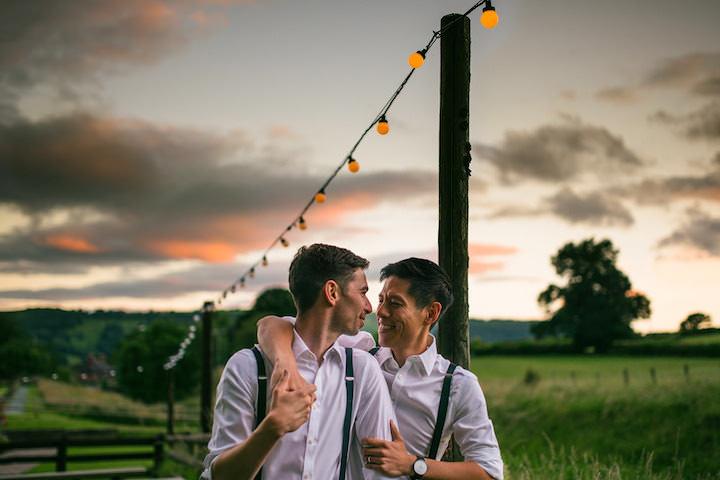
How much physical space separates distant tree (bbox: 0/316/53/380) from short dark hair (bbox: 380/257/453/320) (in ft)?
259

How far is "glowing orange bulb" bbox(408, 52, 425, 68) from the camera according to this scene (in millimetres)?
4293

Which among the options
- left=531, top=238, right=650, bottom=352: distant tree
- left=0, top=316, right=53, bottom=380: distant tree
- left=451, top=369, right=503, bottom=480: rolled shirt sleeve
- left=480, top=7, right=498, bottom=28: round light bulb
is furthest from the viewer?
left=0, top=316, right=53, bottom=380: distant tree

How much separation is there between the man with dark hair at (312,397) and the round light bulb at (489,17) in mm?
2121

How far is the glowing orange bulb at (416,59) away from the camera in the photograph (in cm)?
→ 429

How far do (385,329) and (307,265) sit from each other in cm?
50

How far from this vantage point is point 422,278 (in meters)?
2.75

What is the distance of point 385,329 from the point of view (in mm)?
2688

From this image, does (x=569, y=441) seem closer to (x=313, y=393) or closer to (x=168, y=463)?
(x=168, y=463)

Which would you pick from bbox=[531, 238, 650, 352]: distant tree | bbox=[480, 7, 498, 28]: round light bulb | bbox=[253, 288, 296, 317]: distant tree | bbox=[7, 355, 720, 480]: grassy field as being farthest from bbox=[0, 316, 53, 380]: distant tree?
bbox=[480, 7, 498, 28]: round light bulb

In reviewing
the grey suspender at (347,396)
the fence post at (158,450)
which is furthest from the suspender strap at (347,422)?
the fence post at (158,450)

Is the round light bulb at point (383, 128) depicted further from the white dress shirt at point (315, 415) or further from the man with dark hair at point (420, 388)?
the white dress shirt at point (315, 415)

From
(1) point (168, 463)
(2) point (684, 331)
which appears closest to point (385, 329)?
(1) point (168, 463)

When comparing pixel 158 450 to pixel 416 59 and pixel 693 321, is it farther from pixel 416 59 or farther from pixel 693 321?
pixel 693 321

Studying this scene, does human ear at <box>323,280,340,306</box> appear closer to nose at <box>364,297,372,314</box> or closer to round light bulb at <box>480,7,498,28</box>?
nose at <box>364,297,372,314</box>
